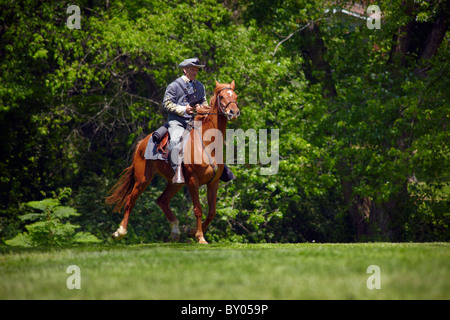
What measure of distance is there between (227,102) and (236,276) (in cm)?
442

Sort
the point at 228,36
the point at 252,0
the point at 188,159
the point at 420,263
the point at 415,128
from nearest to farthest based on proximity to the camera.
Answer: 1. the point at 420,263
2. the point at 188,159
3. the point at 415,128
4. the point at 228,36
5. the point at 252,0

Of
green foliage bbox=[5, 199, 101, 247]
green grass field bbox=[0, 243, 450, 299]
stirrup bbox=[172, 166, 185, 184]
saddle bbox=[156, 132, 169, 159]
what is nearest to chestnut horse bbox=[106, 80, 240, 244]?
stirrup bbox=[172, 166, 185, 184]

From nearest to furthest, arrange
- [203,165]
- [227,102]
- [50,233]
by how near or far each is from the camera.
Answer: [227,102] < [203,165] < [50,233]

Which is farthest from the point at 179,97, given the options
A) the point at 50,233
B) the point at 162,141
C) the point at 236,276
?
the point at 50,233

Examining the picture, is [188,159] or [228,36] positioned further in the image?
[228,36]

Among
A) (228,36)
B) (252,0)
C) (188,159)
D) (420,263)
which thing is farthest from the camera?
(252,0)

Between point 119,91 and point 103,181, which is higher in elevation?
point 119,91

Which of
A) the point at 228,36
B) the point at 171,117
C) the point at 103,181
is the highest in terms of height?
the point at 228,36

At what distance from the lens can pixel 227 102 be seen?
1085cm

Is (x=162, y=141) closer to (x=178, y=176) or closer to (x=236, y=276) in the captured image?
(x=178, y=176)

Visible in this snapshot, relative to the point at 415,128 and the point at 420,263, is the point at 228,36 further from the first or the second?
the point at 420,263

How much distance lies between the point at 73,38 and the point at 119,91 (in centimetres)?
240

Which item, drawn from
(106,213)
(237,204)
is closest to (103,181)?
(106,213)

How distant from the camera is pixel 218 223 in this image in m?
21.6
